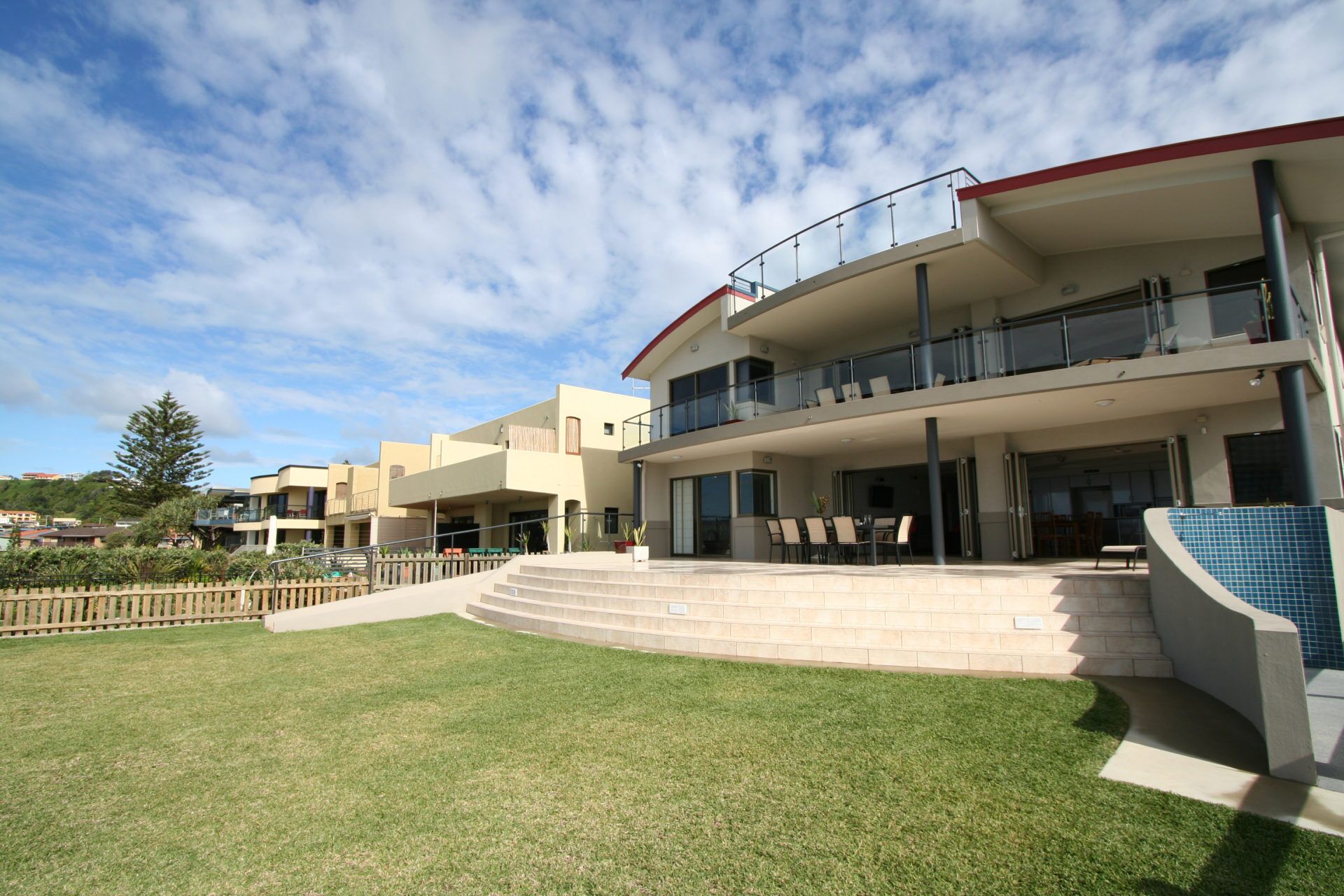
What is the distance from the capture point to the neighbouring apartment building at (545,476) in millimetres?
20656

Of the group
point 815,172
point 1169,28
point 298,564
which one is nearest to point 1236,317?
point 1169,28

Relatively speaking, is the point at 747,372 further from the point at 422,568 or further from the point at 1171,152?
the point at 1171,152

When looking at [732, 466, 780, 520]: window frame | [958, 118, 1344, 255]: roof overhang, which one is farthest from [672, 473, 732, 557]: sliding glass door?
[958, 118, 1344, 255]: roof overhang

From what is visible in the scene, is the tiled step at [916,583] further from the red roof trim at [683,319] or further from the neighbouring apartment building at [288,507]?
the neighbouring apartment building at [288,507]

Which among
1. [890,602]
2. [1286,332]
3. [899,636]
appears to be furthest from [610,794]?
[1286,332]

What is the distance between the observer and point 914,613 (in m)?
7.28

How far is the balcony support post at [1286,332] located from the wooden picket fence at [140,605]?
51.1 ft

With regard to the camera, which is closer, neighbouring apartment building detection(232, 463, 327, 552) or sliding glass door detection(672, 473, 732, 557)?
sliding glass door detection(672, 473, 732, 557)

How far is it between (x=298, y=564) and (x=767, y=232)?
13.3 metres

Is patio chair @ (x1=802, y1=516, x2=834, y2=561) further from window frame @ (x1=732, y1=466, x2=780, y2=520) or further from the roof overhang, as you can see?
the roof overhang

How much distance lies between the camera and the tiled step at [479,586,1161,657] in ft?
20.5

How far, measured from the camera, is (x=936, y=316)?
14.4 metres

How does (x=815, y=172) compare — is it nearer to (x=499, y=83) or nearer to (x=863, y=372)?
(x=863, y=372)

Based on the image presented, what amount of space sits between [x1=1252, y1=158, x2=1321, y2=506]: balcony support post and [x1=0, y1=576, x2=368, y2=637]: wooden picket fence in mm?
15589
